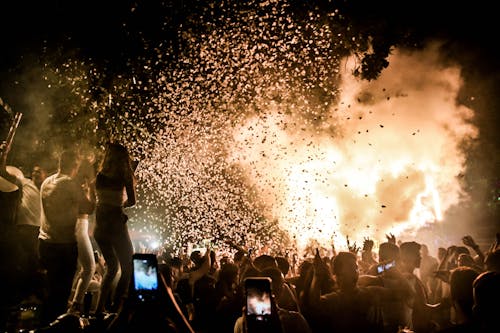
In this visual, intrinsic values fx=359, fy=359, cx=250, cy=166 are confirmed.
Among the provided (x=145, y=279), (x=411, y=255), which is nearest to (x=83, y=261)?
(x=145, y=279)

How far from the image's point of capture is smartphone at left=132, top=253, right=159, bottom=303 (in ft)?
7.06

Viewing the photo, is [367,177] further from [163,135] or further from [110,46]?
[110,46]

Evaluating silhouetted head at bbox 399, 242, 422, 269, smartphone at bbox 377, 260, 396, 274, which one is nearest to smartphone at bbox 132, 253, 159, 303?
smartphone at bbox 377, 260, 396, 274

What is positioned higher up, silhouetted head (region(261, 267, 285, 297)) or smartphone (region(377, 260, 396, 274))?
smartphone (region(377, 260, 396, 274))

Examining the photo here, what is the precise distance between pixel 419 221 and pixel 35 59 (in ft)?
65.8

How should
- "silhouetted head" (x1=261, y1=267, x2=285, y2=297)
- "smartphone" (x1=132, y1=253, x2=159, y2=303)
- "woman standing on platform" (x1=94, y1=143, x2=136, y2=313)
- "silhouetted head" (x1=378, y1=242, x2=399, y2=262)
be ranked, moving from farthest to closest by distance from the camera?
"silhouetted head" (x1=378, y1=242, x2=399, y2=262), "woman standing on platform" (x1=94, y1=143, x2=136, y2=313), "silhouetted head" (x1=261, y1=267, x2=285, y2=297), "smartphone" (x1=132, y1=253, x2=159, y2=303)

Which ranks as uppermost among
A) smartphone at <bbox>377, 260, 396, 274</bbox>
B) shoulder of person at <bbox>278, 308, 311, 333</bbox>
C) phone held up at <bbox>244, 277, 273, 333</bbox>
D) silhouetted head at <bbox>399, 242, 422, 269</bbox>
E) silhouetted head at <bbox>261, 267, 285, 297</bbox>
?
silhouetted head at <bbox>399, 242, 422, 269</bbox>

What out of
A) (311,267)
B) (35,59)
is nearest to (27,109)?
(35,59)

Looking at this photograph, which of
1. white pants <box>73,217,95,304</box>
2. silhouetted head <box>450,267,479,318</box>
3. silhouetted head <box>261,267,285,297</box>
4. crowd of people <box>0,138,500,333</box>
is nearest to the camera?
silhouetted head <box>450,267,479,318</box>

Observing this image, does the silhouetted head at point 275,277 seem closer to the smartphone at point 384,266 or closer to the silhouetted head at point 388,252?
the smartphone at point 384,266

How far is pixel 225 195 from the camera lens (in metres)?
→ 40.0

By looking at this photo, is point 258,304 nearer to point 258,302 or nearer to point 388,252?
point 258,302

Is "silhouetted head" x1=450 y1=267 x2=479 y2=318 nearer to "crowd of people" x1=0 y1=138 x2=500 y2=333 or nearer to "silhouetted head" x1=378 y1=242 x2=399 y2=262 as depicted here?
"crowd of people" x1=0 y1=138 x2=500 y2=333

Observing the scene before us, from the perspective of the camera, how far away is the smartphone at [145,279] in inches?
84.7
